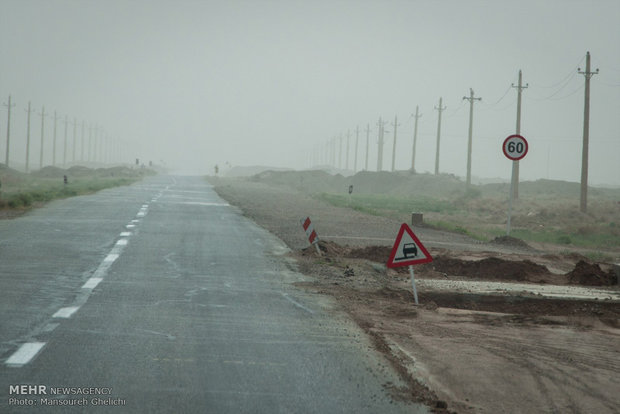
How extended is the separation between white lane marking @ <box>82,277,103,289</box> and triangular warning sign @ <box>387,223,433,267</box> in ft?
15.5

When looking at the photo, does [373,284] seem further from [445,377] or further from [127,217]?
[127,217]

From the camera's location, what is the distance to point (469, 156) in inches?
2879

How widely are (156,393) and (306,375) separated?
1469 mm

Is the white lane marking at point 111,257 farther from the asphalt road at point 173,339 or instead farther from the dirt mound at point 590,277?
the dirt mound at point 590,277

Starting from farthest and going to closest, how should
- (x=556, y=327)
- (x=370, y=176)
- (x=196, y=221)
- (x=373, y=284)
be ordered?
(x=370, y=176)
(x=196, y=221)
(x=373, y=284)
(x=556, y=327)

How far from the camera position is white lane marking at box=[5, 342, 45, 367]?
668 centimetres

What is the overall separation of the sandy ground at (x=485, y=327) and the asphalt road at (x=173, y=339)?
0.47m

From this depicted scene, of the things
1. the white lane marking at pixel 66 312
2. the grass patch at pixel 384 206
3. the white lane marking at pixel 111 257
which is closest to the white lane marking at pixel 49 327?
the white lane marking at pixel 66 312

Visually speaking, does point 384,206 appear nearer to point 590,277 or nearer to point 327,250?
point 327,250

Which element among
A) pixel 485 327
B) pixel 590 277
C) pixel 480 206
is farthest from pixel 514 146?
pixel 480 206

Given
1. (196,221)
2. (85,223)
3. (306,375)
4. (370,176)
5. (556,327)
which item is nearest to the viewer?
(306,375)

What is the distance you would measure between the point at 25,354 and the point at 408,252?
258 inches

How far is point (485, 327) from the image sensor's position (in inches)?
389

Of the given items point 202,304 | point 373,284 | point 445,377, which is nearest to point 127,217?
point 373,284
